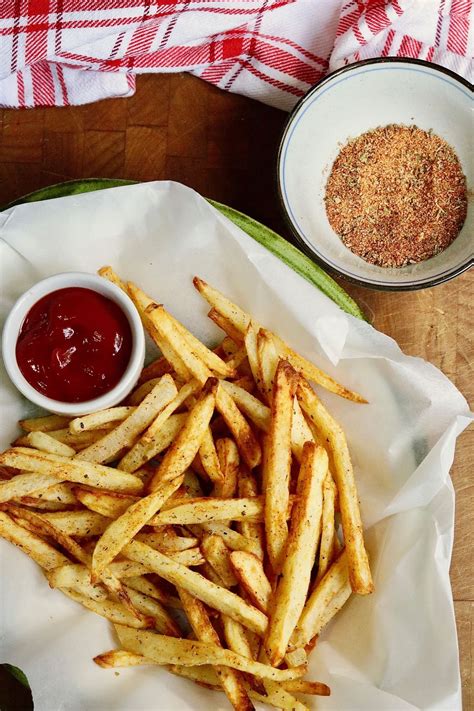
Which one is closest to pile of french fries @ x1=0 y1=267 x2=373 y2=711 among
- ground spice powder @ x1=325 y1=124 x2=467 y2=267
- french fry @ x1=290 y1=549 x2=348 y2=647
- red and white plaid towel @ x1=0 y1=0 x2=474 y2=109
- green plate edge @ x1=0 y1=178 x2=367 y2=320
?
french fry @ x1=290 y1=549 x2=348 y2=647

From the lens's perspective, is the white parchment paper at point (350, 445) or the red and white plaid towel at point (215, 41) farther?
the red and white plaid towel at point (215, 41)

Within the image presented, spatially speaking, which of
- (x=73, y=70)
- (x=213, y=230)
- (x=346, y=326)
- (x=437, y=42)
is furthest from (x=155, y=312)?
(x=437, y=42)

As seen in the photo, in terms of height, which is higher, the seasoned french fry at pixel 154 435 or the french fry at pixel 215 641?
the seasoned french fry at pixel 154 435

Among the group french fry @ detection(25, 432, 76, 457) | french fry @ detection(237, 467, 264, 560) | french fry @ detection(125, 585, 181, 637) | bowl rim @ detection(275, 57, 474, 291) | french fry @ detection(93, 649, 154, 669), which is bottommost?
french fry @ detection(93, 649, 154, 669)

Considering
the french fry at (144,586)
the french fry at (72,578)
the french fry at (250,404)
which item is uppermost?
the french fry at (250,404)

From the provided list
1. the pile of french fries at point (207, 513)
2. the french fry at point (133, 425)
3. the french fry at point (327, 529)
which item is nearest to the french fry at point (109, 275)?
the pile of french fries at point (207, 513)

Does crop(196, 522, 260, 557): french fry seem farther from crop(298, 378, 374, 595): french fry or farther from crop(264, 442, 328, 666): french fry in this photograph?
crop(298, 378, 374, 595): french fry

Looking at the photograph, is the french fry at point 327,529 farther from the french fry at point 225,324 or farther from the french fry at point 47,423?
the french fry at point 47,423
